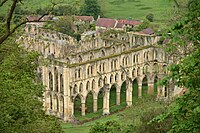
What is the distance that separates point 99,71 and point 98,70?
25 cm

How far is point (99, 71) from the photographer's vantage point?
61531mm

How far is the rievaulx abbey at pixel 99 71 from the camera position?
59.3 m

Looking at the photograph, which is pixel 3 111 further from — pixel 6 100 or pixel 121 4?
pixel 121 4

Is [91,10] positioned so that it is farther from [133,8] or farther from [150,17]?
[133,8]

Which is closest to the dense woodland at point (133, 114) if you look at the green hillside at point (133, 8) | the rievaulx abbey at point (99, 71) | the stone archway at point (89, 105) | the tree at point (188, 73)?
the tree at point (188, 73)

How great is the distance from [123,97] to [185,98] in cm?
5104

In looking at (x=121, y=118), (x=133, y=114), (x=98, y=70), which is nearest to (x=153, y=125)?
(x=133, y=114)

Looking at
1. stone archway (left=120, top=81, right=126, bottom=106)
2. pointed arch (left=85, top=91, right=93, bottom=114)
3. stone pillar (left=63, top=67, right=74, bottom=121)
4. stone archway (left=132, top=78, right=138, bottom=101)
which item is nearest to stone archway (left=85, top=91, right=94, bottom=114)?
pointed arch (left=85, top=91, right=93, bottom=114)

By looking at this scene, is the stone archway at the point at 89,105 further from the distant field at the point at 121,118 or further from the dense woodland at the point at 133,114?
the dense woodland at the point at 133,114

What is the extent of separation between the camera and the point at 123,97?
6712 centimetres

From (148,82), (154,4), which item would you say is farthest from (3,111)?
(154,4)

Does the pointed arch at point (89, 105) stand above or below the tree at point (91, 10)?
below

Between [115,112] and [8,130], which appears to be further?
[115,112]

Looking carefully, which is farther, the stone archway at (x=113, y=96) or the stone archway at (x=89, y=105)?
the stone archway at (x=113, y=96)
